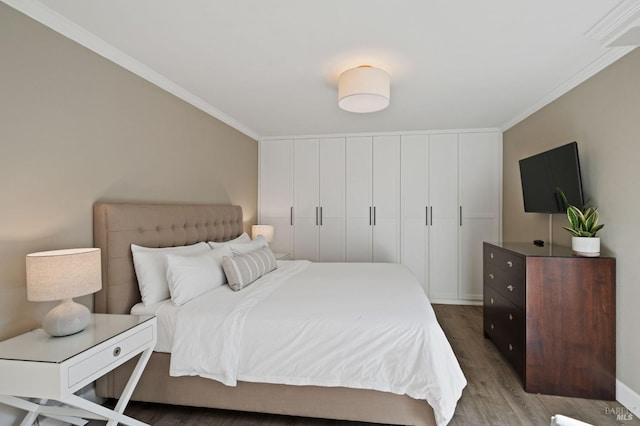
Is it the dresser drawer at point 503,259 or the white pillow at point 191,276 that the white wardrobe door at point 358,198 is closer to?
the dresser drawer at point 503,259

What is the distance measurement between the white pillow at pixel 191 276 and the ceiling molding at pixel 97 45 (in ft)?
4.65

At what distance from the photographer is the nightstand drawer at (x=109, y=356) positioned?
1.29m

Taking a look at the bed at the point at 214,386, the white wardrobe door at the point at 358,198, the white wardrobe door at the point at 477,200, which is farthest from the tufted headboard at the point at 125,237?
the white wardrobe door at the point at 477,200

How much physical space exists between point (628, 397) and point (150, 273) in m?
3.26

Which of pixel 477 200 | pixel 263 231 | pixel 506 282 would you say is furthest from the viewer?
pixel 477 200

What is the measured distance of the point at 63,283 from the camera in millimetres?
1434

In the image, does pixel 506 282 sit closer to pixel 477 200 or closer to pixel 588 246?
pixel 588 246

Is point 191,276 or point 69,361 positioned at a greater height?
point 191,276

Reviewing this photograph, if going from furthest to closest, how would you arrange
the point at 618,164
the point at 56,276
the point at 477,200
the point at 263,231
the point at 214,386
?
1. the point at 477,200
2. the point at 263,231
3. the point at 618,164
4. the point at 214,386
5. the point at 56,276

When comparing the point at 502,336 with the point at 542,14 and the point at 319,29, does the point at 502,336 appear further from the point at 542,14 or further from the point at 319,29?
the point at 319,29

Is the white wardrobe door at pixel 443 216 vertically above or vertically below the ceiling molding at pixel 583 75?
below

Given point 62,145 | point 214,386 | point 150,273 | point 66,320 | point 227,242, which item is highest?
point 62,145

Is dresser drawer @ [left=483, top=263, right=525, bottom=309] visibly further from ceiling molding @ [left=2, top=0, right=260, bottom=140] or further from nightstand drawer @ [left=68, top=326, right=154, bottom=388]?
ceiling molding @ [left=2, top=0, right=260, bottom=140]

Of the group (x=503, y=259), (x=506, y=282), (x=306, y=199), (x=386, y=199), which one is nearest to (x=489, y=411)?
(x=506, y=282)
